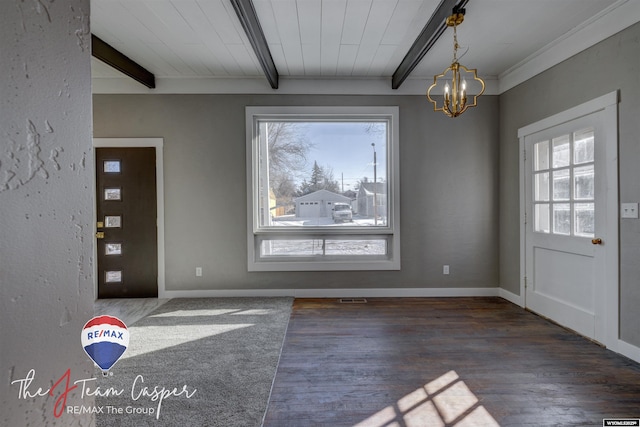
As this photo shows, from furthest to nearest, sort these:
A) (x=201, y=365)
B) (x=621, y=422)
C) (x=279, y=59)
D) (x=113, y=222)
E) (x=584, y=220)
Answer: (x=113, y=222)
(x=279, y=59)
(x=584, y=220)
(x=201, y=365)
(x=621, y=422)

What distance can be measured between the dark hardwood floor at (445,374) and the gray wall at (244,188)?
86 centimetres

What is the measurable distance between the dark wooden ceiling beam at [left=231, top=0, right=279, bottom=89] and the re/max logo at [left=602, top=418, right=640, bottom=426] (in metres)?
3.53

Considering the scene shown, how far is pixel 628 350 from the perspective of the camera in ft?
7.88

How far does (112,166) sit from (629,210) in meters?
5.23

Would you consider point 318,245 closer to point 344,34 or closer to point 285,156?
point 285,156

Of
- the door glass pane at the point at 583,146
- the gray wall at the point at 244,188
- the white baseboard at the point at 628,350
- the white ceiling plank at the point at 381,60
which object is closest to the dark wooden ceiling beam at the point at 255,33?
the gray wall at the point at 244,188

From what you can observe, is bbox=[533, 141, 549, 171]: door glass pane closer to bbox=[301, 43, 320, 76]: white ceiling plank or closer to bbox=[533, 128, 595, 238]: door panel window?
bbox=[533, 128, 595, 238]: door panel window

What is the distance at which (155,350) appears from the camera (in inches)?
101

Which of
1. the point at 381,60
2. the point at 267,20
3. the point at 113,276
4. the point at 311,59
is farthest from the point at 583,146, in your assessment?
the point at 113,276

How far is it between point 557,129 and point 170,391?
4.00 meters

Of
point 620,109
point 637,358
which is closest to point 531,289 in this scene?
point 637,358

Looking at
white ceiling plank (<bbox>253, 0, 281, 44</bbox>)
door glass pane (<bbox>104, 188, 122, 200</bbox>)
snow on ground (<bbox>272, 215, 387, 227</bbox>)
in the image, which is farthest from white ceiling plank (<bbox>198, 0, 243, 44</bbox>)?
door glass pane (<bbox>104, 188, 122, 200</bbox>)

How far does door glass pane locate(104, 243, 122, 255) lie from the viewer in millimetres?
3906

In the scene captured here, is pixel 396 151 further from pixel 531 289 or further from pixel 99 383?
pixel 99 383
